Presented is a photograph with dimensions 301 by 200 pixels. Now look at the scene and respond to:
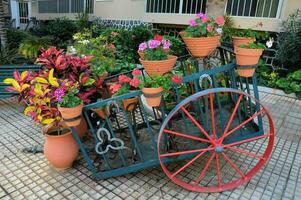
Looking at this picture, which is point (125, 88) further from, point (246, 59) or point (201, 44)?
point (246, 59)

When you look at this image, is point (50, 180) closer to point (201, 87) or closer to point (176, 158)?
point (176, 158)

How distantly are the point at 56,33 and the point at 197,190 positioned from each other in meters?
9.72

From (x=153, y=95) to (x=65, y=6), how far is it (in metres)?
12.2

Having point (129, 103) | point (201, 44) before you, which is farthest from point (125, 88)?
point (201, 44)

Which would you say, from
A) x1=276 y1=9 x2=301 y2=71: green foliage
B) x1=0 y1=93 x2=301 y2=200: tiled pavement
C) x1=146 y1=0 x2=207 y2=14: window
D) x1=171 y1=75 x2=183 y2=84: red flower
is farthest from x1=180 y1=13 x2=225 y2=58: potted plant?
x1=146 y1=0 x2=207 y2=14: window

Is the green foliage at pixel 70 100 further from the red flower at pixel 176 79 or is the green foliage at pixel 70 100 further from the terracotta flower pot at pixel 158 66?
the red flower at pixel 176 79

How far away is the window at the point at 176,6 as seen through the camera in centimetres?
774

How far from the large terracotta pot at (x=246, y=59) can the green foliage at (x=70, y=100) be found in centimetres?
150

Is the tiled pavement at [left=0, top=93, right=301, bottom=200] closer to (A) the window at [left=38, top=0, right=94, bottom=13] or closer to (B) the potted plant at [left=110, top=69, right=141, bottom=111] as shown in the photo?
(B) the potted plant at [left=110, top=69, right=141, bottom=111]

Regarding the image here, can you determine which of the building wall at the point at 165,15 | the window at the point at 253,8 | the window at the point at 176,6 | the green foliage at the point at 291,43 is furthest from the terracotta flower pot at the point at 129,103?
the window at the point at 176,6

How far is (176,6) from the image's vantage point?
8.20m

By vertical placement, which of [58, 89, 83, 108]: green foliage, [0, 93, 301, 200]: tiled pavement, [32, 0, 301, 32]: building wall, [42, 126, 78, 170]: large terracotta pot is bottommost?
[0, 93, 301, 200]: tiled pavement

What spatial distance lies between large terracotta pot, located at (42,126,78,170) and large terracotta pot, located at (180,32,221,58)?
1.55m

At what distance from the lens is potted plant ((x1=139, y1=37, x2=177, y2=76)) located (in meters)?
2.29
